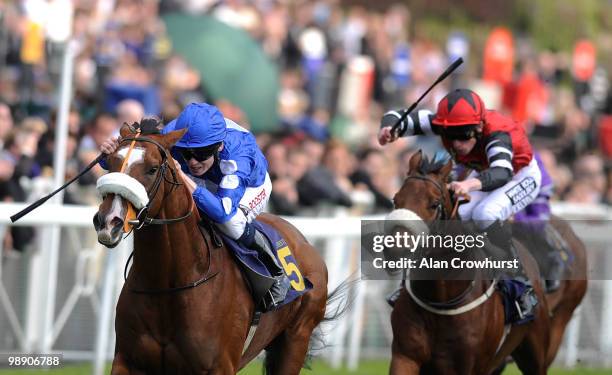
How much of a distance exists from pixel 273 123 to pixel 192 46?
138 centimetres

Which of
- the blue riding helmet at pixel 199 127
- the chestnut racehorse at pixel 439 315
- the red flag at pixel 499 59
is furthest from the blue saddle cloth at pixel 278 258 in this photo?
the red flag at pixel 499 59

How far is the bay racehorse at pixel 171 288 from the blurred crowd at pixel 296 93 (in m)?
2.62

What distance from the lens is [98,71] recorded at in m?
12.9

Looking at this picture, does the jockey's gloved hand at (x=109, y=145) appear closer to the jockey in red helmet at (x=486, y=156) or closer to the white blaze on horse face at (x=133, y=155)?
the white blaze on horse face at (x=133, y=155)

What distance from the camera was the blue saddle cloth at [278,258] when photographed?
256 inches

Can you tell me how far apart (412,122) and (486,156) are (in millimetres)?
510

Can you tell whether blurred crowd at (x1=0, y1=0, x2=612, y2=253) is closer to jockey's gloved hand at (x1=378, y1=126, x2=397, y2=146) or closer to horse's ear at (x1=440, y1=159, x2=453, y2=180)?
jockey's gloved hand at (x1=378, y1=126, x2=397, y2=146)

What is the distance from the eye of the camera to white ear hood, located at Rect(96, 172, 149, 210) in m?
5.39

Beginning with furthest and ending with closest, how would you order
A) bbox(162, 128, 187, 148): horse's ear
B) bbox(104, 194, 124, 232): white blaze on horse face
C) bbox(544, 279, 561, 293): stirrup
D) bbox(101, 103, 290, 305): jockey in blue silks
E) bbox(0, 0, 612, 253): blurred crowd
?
bbox(0, 0, 612, 253): blurred crowd
bbox(544, 279, 561, 293): stirrup
bbox(101, 103, 290, 305): jockey in blue silks
bbox(162, 128, 187, 148): horse's ear
bbox(104, 194, 124, 232): white blaze on horse face

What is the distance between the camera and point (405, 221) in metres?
6.65

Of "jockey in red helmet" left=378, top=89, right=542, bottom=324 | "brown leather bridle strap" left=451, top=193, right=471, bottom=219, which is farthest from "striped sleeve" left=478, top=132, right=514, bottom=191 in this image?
"brown leather bridle strap" left=451, top=193, right=471, bottom=219

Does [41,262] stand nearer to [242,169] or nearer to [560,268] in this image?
[242,169]

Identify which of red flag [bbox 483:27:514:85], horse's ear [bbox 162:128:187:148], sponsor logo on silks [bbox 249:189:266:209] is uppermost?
red flag [bbox 483:27:514:85]
